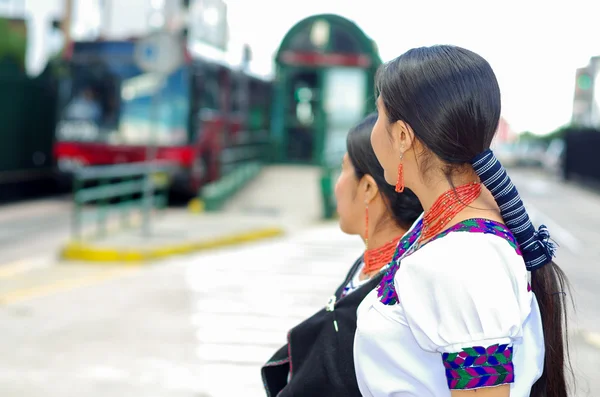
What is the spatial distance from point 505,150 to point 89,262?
34326 mm

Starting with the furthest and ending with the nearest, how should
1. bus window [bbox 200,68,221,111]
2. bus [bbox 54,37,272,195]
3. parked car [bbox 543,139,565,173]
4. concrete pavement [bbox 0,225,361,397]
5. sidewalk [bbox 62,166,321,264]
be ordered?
parked car [bbox 543,139,565,173]
bus window [bbox 200,68,221,111]
bus [bbox 54,37,272,195]
sidewalk [bbox 62,166,321,264]
concrete pavement [bbox 0,225,361,397]

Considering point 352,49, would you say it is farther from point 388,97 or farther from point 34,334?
point 388,97

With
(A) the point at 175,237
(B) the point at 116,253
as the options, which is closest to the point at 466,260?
(B) the point at 116,253

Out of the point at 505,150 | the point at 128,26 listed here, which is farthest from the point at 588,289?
the point at 505,150

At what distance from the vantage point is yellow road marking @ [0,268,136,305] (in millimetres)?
7633

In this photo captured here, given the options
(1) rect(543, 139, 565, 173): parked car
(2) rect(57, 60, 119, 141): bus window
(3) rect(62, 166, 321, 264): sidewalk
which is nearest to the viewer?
(3) rect(62, 166, 321, 264): sidewalk

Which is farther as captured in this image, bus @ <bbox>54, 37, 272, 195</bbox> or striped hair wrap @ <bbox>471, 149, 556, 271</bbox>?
bus @ <bbox>54, 37, 272, 195</bbox>

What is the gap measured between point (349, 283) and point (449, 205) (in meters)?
0.65

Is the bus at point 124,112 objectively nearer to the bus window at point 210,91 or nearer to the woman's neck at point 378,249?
the bus window at point 210,91

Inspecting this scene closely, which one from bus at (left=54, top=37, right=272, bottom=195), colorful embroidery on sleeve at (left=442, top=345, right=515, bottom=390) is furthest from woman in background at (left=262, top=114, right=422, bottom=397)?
bus at (left=54, top=37, right=272, bottom=195)

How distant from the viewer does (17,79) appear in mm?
17500

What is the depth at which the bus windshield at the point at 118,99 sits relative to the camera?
15.5m

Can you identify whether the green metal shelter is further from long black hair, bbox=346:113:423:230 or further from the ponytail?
the ponytail

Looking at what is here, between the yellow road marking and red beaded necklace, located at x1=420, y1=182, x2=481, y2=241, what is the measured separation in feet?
21.3
